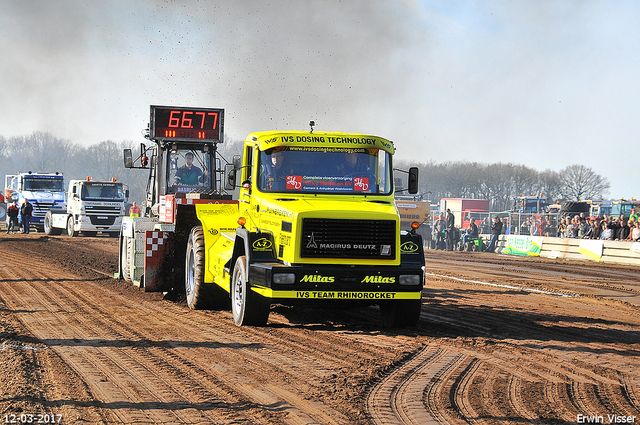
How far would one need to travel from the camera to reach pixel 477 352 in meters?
7.41

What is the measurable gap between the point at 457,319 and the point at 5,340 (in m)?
6.18

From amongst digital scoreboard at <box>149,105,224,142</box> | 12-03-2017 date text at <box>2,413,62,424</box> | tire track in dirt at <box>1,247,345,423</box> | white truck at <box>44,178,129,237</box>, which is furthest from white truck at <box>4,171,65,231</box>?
12-03-2017 date text at <box>2,413,62,424</box>

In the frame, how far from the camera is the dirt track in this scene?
5.13 metres

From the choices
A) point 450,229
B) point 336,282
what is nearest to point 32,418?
point 336,282

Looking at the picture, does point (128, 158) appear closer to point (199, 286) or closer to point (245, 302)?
point (199, 286)

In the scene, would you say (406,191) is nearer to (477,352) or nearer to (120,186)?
(477,352)

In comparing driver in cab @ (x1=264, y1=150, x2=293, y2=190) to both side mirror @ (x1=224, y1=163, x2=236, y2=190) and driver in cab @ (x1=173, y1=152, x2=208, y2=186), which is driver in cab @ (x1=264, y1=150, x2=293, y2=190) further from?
driver in cab @ (x1=173, y1=152, x2=208, y2=186)

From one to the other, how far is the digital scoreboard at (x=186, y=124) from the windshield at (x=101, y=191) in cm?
1735

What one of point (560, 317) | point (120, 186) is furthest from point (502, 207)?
point (560, 317)

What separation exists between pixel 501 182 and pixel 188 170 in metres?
77.2

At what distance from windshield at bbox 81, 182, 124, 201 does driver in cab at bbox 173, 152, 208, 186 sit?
16935mm

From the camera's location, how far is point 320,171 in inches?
359

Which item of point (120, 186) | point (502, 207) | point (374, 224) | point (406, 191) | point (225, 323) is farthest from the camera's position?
point (502, 207)

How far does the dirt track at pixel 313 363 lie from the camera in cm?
513
